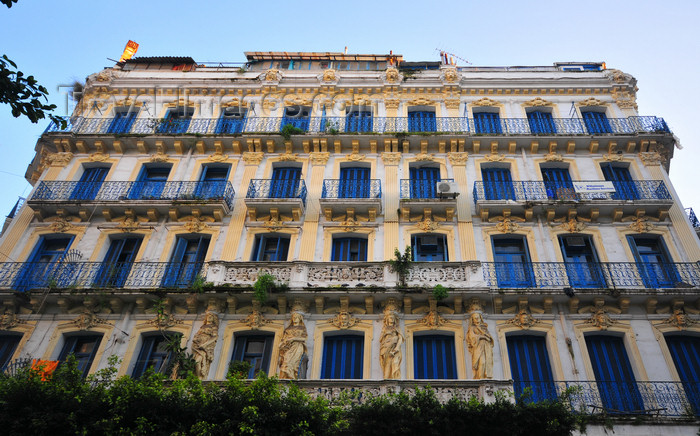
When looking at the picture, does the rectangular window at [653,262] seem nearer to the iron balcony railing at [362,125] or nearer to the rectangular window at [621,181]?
the rectangular window at [621,181]

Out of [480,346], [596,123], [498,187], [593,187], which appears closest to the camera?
[480,346]

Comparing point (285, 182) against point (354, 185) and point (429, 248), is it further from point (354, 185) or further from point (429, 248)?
point (429, 248)

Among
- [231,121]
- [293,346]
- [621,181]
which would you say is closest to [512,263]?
[621,181]

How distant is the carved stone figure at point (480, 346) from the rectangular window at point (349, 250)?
4067 mm

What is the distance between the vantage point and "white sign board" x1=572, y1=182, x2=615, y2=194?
16562 millimetres

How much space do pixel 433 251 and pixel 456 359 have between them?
149 inches

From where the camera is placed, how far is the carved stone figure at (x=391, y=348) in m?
12.7

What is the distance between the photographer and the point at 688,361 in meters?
13.2

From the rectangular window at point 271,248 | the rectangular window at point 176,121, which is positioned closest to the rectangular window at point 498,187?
the rectangular window at point 271,248

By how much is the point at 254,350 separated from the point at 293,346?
152 centimetres

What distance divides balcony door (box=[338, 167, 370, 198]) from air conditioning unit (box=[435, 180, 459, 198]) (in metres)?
2.48

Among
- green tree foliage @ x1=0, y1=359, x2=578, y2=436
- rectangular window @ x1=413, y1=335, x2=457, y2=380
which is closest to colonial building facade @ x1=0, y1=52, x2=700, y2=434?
rectangular window @ x1=413, y1=335, x2=457, y2=380

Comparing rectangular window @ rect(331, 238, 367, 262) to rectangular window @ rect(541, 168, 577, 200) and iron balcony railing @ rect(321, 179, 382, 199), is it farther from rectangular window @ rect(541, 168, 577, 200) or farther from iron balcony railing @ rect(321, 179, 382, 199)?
rectangular window @ rect(541, 168, 577, 200)

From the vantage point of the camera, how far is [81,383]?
983 cm
